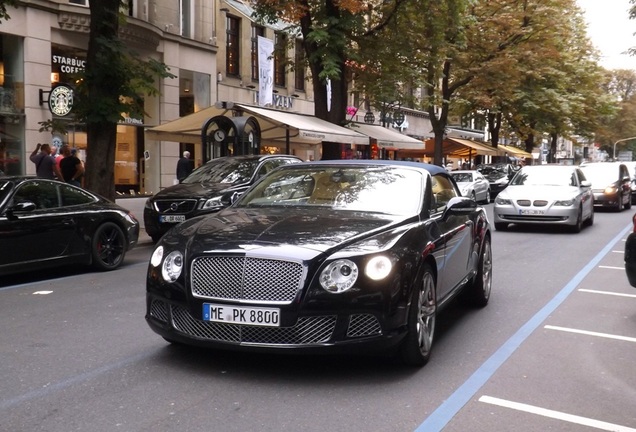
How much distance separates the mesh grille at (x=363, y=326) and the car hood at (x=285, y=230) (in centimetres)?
48

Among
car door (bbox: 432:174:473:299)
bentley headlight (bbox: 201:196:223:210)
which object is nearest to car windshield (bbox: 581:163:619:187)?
bentley headlight (bbox: 201:196:223:210)

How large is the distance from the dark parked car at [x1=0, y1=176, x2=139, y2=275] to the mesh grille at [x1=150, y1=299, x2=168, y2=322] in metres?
4.15

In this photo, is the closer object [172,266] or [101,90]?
[172,266]

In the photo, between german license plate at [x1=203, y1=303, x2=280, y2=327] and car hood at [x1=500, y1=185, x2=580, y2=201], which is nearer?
german license plate at [x1=203, y1=303, x2=280, y2=327]

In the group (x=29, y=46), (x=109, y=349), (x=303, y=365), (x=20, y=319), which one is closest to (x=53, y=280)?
(x=20, y=319)

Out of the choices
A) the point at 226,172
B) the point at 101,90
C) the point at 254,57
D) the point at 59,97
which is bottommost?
the point at 226,172

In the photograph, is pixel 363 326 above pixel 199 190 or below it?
below

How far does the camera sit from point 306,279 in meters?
4.62

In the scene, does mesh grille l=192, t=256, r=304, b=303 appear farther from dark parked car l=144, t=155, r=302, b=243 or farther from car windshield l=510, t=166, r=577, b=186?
car windshield l=510, t=166, r=577, b=186

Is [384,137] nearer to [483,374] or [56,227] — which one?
[56,227]

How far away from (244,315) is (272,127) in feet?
58.1

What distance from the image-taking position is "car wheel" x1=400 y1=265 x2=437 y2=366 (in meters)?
5.02

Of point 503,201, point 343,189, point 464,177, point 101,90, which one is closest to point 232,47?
point 464,177

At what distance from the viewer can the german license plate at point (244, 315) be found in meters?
4.61
